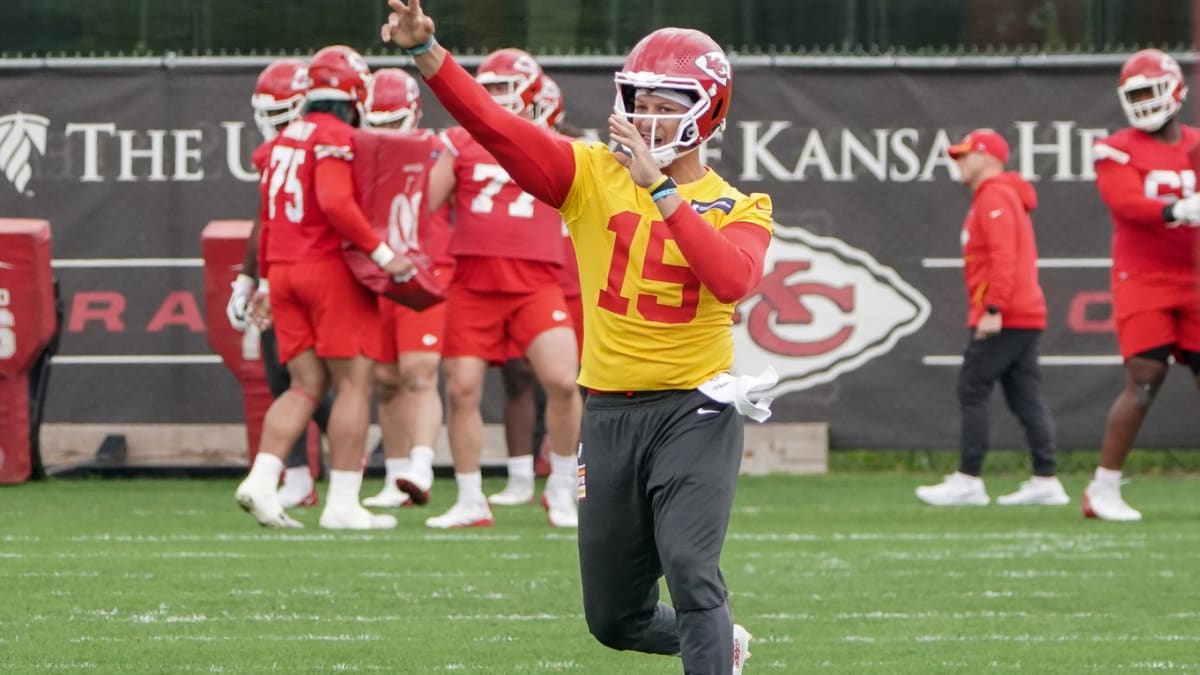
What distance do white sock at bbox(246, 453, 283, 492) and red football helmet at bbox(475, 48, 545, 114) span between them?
6.51 feet

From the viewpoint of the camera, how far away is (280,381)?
11.0 meters

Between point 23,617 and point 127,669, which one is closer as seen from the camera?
point 127,669

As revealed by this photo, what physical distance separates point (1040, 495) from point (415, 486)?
11.8 ft

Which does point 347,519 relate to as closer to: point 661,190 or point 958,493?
point 958,493

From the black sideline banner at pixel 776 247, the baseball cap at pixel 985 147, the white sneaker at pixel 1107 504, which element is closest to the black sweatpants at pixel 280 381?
the black sideline banner at pixel 776 247

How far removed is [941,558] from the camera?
890cm

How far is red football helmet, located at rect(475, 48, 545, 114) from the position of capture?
32.2ft

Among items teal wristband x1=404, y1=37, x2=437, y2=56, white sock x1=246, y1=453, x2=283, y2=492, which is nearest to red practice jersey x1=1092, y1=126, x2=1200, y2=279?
white sock x1=246, y1=453, x2=283, y2=492

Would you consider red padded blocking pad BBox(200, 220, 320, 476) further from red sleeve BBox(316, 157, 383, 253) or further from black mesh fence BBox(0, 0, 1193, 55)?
red sleeve BBox(316, 157, 383, 253)

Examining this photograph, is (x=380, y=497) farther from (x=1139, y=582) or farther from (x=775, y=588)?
(x=1139, y=582)

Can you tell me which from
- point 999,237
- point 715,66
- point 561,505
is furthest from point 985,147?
point 715,66

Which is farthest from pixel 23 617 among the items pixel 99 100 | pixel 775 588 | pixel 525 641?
pixel 99 100

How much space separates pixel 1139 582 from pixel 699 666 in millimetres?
3763

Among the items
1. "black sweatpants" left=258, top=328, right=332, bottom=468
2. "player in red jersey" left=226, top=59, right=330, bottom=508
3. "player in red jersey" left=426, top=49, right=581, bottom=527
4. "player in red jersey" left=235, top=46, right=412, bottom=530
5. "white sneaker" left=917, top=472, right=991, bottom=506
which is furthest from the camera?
"white sneaker" left=917, top=472, right=991, bottom=506
